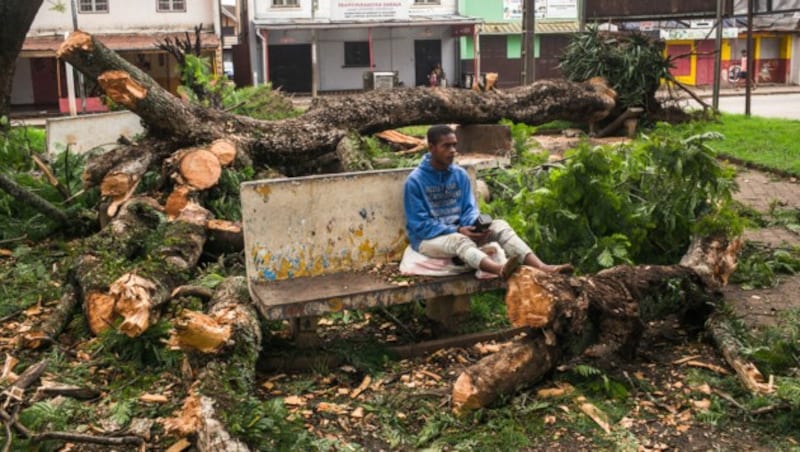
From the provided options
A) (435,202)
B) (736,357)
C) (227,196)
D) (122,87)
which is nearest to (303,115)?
(227,196)

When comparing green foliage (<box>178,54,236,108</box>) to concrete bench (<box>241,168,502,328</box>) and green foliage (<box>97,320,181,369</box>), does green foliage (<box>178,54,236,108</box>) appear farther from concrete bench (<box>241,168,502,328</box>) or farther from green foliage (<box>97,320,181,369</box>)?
green foliage (<box>97,320,181,369</box>)

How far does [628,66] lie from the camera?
15867 mm

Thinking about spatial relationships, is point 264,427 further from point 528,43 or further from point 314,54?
point 314,54

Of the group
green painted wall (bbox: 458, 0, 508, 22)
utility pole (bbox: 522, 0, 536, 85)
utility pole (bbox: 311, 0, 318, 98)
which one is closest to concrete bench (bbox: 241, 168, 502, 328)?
utility pole (bbox: 522, 0, 536, 85)

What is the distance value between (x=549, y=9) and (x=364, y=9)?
8853mm

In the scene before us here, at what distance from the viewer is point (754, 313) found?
625 cm

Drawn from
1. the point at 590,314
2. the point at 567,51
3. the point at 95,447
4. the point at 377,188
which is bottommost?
the point at 95,447

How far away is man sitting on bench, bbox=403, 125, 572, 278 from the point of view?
5.61m

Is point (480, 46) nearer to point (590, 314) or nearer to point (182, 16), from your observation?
point (182, 16)

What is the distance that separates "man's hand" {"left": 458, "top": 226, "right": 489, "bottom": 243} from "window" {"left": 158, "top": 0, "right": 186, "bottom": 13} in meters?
26.5

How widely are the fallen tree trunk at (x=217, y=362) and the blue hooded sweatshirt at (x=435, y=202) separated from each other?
1252 millimetres

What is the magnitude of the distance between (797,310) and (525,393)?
2530 millimetres

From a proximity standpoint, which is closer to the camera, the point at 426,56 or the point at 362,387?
the point at 362,387

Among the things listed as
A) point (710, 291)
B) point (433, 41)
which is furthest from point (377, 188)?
point (433, 41)
